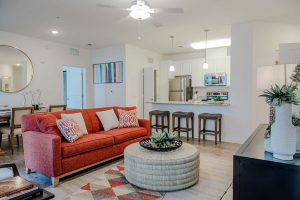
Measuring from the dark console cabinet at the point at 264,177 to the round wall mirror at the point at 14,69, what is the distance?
5.54 metres

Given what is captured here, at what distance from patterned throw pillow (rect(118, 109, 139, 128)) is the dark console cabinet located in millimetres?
2857

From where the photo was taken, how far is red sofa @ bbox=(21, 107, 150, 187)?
8.67ft

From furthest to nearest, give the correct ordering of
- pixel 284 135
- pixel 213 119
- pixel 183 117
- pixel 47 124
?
pixel 183 117 < pixel 213 119 < pixel 47 124 < pixel 284 135

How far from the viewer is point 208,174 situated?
2980 millimetres

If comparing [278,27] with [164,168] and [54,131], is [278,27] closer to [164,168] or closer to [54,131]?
[164,168]

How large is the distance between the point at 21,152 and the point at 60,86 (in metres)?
2.63

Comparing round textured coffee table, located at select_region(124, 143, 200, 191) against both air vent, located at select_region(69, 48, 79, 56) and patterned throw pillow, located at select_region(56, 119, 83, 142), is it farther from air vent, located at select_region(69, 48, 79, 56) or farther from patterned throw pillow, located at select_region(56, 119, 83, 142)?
air vent, located at select_region(69, 48, 79, 56)

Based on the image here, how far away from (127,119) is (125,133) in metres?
0.49

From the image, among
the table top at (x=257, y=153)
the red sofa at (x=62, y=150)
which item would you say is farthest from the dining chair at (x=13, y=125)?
the table top at (x=257, y=153)

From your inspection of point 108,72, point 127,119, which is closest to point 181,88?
point 108,72

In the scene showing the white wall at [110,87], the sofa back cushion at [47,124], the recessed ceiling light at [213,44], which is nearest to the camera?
the sofa back cushion at [47,124]

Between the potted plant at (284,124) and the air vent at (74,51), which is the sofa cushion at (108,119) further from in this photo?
the air vent at (74,51)

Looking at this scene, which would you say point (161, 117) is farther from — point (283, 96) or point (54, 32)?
point (283, 96)

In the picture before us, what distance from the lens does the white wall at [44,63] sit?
204 inches
